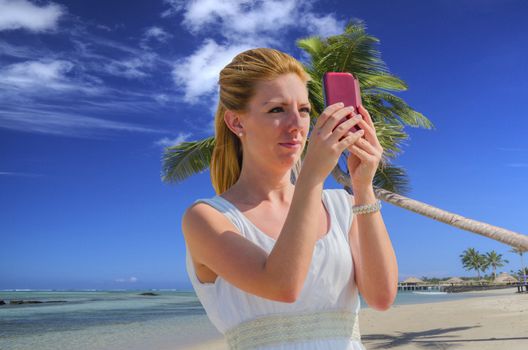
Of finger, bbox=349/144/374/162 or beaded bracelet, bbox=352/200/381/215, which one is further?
beaded bracelet, bbox=352/200/381/215

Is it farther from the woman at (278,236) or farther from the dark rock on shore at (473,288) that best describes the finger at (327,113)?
the dark rock on shore at (473,288)

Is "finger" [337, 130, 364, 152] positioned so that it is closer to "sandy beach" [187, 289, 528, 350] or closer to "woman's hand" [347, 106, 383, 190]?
"woman's hand" [347, 106, 383, 190]

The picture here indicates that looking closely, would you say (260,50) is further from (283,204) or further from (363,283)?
(363,283)

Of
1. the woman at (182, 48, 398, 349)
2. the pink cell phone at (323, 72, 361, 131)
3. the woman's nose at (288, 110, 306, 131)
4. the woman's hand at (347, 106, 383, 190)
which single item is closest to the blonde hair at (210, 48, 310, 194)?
the woman at (182, 48, 398, 349)

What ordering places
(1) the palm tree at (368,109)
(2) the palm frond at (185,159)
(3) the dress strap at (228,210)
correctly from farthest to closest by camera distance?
(2) the palm frond at (185,159) → (1) the palm tree at (368,109) → (3) the dress strap at (228,210)

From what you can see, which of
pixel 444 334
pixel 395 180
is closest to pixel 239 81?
pixel 395 180

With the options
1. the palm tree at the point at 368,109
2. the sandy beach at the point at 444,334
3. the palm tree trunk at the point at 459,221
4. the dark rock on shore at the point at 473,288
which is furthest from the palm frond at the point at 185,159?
the dark rock on shore at the point at 473,288

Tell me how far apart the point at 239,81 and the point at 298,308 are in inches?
32.0

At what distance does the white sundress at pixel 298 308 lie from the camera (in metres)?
1.61

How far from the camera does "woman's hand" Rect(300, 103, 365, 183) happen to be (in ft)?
4.42

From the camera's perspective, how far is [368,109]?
13523mm

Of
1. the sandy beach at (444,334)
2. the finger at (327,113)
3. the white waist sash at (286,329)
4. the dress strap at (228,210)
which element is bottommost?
the sandy beach at (444,334)

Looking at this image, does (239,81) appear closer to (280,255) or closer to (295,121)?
(295,121)

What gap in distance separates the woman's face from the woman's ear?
0.14 ft
